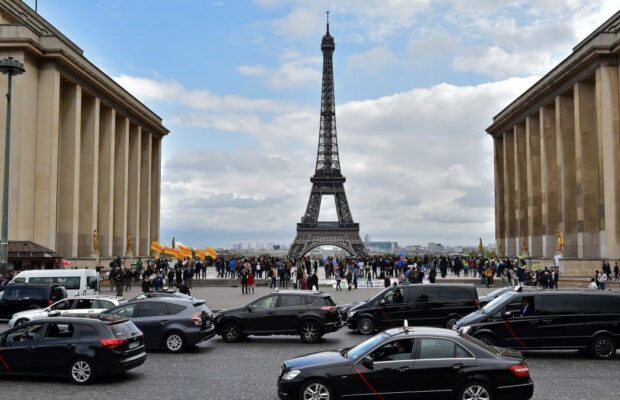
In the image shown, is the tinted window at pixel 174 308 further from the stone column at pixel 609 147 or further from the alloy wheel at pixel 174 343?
the stone column at pixel 609 147

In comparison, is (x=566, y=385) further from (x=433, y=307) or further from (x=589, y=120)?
(x=589, y=120)

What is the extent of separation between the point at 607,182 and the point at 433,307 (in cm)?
3147

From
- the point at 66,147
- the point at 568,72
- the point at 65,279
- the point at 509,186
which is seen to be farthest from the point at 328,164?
the point at 65,279

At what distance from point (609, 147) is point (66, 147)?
39.2 meters

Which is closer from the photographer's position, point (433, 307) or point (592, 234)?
point (433, 307)

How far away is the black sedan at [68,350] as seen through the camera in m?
14.2

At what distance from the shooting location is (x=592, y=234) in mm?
52375

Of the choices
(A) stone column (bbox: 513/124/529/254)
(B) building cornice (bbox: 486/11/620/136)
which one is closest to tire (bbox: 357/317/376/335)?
(B) building cornice (bbox: 486/11/620/136)

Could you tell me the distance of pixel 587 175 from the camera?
5291cm

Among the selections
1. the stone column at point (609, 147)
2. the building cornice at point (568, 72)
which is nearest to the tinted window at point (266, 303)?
the stone column at point (609, 147)

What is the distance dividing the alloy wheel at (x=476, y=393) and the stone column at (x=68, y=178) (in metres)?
43.7

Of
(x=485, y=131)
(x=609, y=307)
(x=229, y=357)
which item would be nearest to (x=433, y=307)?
(x=609, y=307)

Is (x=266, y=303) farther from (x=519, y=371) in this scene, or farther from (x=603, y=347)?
(x=519, y=371)

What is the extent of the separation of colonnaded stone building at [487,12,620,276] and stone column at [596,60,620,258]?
0.06m
